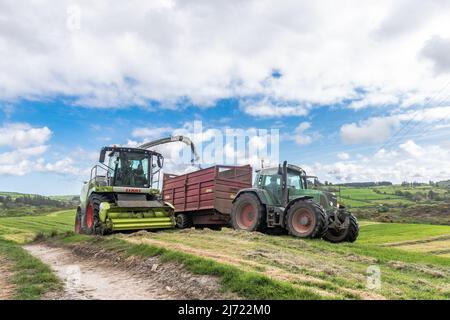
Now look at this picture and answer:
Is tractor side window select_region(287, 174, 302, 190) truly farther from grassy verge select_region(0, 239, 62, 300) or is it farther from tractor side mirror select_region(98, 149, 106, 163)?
grassy verge select_region(0, 239, 62, 300)

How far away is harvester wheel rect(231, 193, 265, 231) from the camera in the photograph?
1395cm

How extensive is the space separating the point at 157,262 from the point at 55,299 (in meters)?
2.55

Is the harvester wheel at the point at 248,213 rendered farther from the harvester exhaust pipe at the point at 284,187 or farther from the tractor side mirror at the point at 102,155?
the tractor side mirror at the point at 102,155

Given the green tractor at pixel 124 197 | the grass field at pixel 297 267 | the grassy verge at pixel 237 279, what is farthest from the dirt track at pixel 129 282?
the green tractor at pixel 124 197

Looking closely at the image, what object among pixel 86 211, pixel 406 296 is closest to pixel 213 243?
pixel 406 296

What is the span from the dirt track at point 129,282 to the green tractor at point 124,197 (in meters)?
4.75

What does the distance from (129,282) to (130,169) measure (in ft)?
32.2

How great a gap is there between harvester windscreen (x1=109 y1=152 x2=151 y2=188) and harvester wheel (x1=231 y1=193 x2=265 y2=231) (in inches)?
174

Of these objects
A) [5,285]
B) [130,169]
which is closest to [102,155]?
[130,169]

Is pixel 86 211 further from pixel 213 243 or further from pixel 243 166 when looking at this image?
pixel 213 243

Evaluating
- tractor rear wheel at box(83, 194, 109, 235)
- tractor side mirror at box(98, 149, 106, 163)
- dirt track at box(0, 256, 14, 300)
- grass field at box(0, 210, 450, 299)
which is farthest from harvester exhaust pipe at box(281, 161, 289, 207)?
dirt track at box(0, 256, 14, 300)

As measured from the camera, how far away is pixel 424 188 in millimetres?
76938

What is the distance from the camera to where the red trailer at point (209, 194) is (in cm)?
1609

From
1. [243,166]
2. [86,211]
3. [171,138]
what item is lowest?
[86,211]
